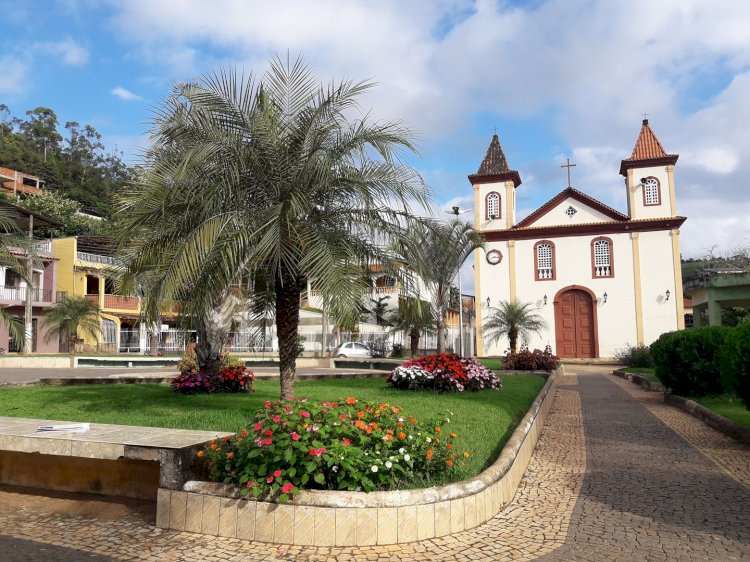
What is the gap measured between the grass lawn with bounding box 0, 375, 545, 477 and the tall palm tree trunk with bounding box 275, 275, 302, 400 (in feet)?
2.40

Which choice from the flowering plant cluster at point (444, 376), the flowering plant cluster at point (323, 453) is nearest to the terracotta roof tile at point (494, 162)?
the flowering plant cluster at point (444, 376)

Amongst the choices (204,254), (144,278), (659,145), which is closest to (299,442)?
(204,254)

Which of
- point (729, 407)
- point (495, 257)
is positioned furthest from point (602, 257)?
point (729, 407)

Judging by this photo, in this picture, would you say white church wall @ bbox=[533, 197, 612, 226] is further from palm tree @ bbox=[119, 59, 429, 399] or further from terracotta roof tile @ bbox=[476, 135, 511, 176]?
palm tree @ bbox=[119, 59, 429, 399]

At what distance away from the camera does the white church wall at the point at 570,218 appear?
35.3 m

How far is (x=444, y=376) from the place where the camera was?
12.6 m

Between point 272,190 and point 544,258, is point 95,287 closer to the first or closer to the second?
point 544,258

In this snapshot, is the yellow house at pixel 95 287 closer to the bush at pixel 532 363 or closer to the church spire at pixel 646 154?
the bush at pixel 532 363

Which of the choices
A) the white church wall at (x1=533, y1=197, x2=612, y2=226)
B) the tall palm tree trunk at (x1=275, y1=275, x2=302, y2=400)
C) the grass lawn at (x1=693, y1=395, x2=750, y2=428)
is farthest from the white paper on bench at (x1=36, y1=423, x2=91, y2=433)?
the white church wall at (x1=533, y1=197, x2=612, y2=226)

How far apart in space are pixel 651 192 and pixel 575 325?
28.0ft

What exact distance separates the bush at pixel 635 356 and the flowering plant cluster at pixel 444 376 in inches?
604

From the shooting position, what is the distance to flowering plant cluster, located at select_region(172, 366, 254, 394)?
12031mm

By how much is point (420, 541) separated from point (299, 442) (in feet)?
3.83

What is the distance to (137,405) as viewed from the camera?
9.80 m
